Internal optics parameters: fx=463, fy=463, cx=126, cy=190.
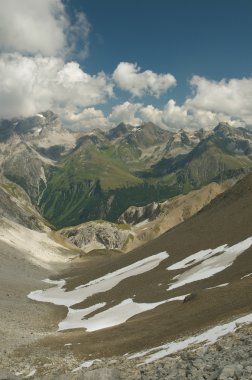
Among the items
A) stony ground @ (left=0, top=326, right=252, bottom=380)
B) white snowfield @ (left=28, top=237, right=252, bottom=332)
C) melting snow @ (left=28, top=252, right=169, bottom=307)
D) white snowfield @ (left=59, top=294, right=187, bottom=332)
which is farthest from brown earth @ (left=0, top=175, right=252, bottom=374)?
stony ground @ (left=0, top=326, right=252, bottom=380)

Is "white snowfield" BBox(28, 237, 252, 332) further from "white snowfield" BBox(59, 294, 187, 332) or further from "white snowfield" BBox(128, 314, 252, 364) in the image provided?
"white snowfield" BBox(128, 314, 252, 364)

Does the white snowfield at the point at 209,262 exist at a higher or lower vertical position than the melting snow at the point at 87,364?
lower

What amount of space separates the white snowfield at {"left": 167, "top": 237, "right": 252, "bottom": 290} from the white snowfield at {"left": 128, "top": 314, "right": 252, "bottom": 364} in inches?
1348

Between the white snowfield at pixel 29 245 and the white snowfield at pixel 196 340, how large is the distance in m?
129

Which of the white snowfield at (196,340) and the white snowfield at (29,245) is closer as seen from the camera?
the white snowfield at (196,340)

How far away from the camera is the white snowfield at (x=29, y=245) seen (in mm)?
166000

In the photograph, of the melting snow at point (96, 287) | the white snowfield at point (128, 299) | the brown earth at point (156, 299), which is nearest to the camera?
the brown earth at point (156, 299)

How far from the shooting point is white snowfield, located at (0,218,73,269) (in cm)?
16600

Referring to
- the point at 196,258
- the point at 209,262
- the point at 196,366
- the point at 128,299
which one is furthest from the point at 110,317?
the point at 196,366

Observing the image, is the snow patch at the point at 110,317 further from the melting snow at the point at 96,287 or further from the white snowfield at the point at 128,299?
the melting snow at the point at 96,287

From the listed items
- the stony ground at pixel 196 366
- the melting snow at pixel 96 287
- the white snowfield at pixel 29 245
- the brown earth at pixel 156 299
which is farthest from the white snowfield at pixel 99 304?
the white snowfield at pixel 29 245

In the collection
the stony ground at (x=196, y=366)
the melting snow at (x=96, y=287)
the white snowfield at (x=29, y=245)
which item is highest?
the white snowfield at (x=29, y=245)

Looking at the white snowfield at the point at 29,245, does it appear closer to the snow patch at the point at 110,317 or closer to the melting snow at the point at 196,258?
the melting snow at the point at 196,258

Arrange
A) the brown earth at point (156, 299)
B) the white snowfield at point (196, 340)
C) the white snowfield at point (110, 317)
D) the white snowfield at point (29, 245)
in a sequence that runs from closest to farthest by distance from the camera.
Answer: the white snowfield at point (196, 340)
the brown earth at point (156, 299)
the white snowfield at point (110, 317)
the white snowfield at point (29, 245)
